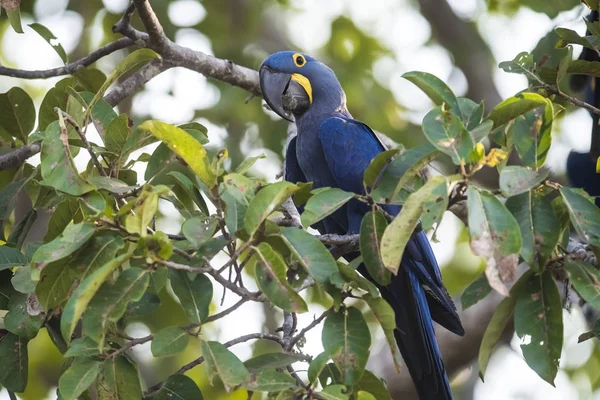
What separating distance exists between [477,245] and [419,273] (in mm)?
1037

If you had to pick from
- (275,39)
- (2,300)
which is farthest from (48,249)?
(275,39)

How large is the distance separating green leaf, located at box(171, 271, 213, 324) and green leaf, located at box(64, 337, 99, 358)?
0.67ft

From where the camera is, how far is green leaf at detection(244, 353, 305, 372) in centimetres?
165

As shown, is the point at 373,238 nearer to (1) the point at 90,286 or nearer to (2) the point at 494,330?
(2) the point at 494,330

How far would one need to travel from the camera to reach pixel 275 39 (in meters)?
4.83

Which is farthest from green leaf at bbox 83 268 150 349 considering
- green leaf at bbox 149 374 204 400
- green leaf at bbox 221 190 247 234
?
green leaf at bbox 149 374 204 400

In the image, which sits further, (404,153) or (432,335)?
(432,335)

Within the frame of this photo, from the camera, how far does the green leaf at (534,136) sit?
1.65 m

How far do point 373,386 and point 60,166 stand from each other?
820mm

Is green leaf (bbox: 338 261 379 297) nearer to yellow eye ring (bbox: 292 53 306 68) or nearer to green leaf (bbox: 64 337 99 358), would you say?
green leaf (bbox: 64 337 99 358)

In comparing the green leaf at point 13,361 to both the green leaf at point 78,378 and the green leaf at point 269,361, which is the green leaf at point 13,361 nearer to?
the green leaf at point 78,378

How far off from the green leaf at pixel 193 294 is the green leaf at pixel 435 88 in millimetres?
622

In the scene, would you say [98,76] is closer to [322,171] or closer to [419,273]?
[322,171]

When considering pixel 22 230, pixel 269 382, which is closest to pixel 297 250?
pixel 269 382
